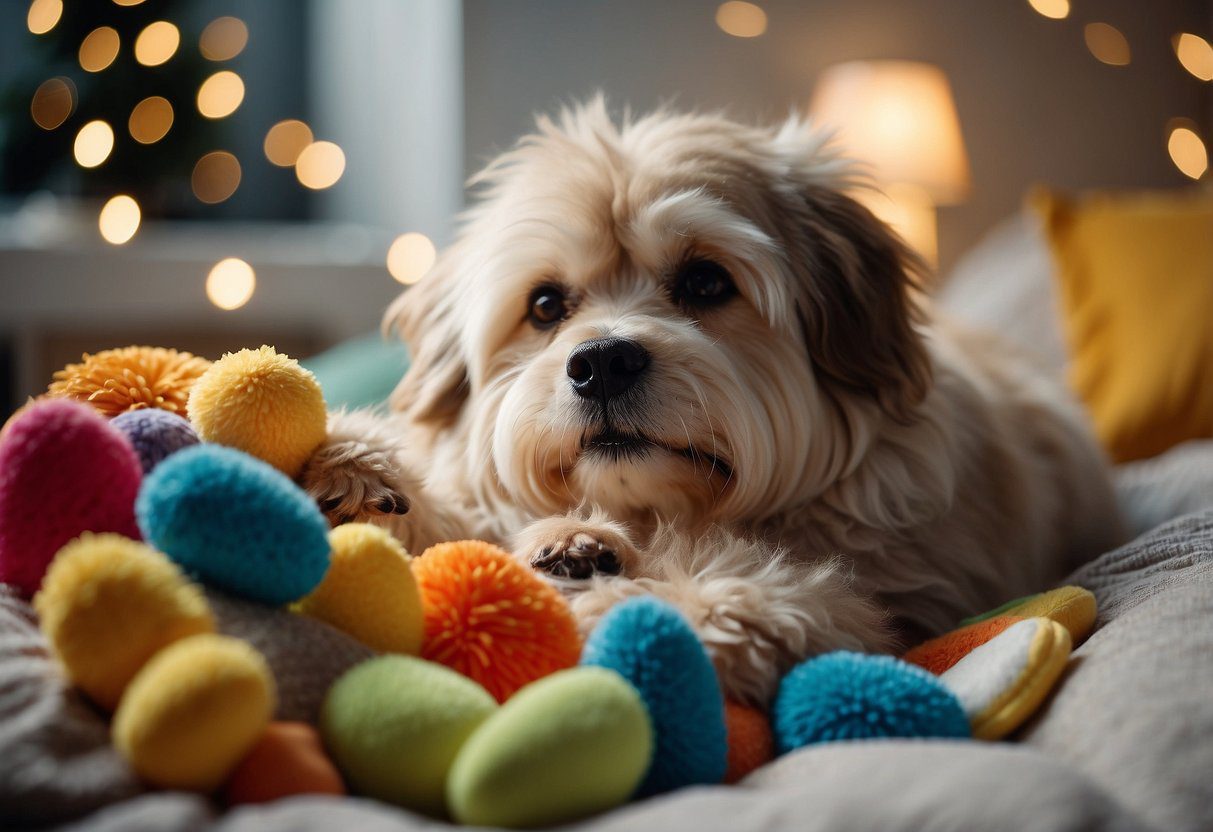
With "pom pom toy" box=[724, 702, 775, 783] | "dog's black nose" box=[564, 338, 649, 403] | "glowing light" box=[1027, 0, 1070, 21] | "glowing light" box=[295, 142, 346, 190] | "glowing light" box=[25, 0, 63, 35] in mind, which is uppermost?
"glowing light" box=[1027, 0, 1070, 21]

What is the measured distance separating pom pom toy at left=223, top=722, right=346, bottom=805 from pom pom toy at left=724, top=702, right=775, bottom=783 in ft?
1.00

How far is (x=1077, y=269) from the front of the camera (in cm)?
239

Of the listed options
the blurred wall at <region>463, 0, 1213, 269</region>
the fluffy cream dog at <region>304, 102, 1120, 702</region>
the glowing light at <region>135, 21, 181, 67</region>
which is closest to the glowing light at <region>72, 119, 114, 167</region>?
the glowing light at <region>135, 21, 181, 67</region>

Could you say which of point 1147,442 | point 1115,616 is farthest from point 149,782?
point 1147,442

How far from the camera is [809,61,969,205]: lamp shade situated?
2871 mm

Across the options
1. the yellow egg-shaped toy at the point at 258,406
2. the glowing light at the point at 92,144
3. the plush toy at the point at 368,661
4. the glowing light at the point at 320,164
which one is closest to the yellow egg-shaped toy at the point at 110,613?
the plush toy at the point at 368,661

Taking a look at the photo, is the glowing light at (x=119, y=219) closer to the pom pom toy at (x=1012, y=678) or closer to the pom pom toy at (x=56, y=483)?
the pom pom toy at (x=56, y=483)

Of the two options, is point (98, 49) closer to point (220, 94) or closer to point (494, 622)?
point (220, 94)

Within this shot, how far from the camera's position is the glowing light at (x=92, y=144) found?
3473 mm

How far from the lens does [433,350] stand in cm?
145

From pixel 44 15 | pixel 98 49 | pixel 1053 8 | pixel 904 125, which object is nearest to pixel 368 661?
pixel 904 125

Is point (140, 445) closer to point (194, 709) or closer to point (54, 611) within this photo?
point (54, 611)

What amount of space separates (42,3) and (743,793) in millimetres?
3815

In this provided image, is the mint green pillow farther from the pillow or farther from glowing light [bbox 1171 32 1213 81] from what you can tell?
glowing light [bbox 1171 32 1213 81]
